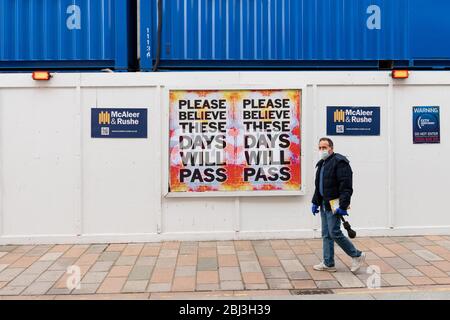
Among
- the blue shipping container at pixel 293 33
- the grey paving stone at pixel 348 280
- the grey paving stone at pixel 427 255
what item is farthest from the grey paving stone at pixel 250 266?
the blue shipping container at pixel 293 33

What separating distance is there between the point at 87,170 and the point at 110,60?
1.90m

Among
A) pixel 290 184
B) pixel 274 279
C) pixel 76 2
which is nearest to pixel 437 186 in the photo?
pixel 290 184

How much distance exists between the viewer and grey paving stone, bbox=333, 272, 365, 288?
5323mm

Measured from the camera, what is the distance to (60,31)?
748 centimetres

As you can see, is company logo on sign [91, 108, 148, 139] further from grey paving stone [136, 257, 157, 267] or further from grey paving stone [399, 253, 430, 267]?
grey paving stone [399, 253, 430, 267]

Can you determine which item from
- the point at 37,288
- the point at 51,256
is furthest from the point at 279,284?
the point at 51,256

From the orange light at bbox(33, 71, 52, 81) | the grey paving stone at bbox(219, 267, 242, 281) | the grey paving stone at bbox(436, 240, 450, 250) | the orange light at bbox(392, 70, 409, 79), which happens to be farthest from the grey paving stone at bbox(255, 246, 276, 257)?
the orange light at bbox(33, 71, 52, 81)

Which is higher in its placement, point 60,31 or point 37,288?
point 60,31

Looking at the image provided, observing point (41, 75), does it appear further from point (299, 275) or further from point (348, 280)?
point (348, 280)

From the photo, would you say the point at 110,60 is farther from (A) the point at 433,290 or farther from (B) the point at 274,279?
(A) the point at 433,290

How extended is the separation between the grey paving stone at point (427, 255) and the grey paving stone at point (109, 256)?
4420 mm

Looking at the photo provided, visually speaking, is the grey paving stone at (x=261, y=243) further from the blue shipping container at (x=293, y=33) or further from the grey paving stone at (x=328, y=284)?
the blue shipping container at (x=293, y=33)

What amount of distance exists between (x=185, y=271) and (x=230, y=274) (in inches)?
23.9

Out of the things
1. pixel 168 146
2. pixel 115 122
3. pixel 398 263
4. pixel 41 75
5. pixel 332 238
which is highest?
pixel 41 75
